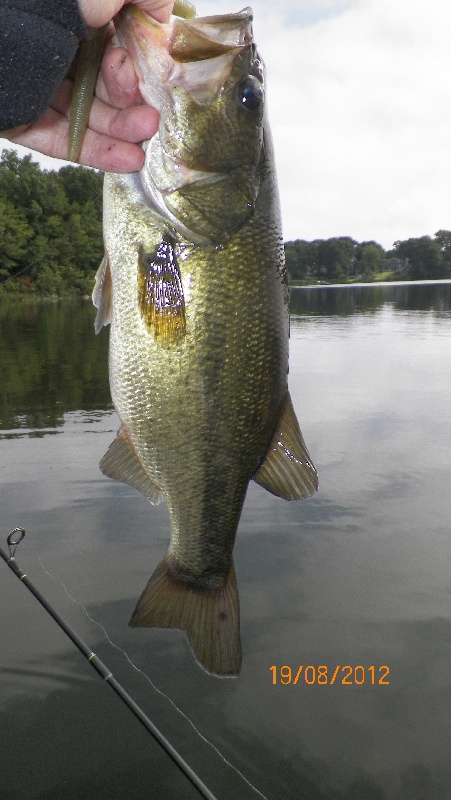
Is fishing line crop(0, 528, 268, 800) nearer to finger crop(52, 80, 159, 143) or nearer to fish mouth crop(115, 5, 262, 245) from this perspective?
fish mouth crop(115, 5, 262, 245)

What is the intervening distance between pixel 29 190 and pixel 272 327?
213 ft

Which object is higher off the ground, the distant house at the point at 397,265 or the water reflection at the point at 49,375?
the distant house at the point at 397,265

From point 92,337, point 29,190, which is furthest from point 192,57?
point 29,190

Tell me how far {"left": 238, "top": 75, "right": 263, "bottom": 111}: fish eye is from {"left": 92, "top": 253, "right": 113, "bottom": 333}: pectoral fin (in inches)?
25.7

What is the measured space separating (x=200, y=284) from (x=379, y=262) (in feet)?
454

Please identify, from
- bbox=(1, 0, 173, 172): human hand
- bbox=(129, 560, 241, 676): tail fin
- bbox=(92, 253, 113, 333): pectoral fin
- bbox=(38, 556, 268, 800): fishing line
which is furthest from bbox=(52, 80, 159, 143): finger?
bbox=(38, 556, 268, 800): fishing line

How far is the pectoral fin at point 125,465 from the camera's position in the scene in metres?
2.12

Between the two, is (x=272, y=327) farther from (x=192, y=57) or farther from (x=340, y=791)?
(x=340, y=791)

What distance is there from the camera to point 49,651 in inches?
189

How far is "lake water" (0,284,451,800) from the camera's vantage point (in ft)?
12.8

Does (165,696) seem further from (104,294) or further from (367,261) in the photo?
(367,261)

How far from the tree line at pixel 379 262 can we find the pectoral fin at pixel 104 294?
357ft

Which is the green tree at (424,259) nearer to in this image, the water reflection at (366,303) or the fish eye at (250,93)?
the water reflection at (366,303)
